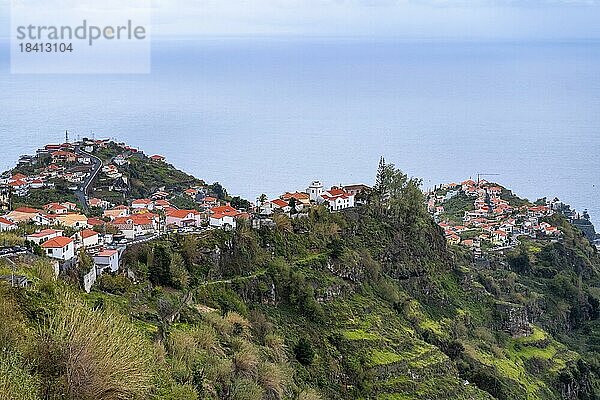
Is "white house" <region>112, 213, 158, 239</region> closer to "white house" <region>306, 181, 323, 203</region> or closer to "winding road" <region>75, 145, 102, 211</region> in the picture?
"winding road" <region>75, 145, 102, 211</region>

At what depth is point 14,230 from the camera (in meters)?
24.9

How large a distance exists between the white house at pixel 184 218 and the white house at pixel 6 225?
5.57 m

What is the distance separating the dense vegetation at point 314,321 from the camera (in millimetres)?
10969

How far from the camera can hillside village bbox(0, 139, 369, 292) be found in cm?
2358

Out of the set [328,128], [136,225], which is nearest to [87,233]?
[136,225]

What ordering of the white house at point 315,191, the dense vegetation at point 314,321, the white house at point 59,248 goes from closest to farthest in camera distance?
1. the dense vegetation at point 314,321
2. the white house at point 59,248
3. the white house at point 315,191

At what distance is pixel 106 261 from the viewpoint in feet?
70.4

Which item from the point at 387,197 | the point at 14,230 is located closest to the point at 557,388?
the point at 387,197

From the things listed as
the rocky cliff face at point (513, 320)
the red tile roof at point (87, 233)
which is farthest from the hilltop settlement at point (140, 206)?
the rocky cliff face at point (513, 320)

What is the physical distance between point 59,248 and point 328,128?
90872 mm

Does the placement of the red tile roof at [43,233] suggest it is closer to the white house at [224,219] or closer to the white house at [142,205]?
the white house at [224,219]

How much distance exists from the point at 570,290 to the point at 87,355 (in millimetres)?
33862

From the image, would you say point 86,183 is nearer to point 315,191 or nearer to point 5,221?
point 315,191

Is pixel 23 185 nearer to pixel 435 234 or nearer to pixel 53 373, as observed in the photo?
pixel 435 234
